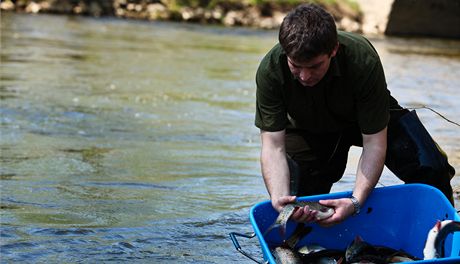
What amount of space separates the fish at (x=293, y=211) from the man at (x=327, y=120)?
0.10 feet

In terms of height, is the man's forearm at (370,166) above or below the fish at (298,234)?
above

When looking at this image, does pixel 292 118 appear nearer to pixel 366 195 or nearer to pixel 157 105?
pixel 366 195

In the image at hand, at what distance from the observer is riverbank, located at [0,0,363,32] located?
90.9 feet

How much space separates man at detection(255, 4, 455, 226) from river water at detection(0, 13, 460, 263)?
0.73 m

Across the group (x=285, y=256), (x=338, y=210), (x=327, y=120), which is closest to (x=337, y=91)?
(x=327, y=120)

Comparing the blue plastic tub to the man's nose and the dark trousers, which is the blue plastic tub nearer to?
the dark trousers

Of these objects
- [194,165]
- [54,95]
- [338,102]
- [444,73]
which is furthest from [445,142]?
[444,73]

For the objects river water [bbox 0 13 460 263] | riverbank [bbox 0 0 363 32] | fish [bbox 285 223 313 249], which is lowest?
riverbank [bbox 0 0 363 32]

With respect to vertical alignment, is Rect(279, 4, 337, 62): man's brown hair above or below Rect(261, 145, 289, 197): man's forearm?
above

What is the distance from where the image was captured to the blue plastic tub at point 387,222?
4160 millimetres

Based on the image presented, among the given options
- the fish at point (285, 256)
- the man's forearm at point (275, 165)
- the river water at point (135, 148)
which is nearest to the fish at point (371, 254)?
the fish at point (285, 256)

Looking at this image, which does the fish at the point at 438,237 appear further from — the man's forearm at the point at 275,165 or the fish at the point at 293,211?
the man's forearm at the point at 275,165

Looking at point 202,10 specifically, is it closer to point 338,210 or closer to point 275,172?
point 275,172

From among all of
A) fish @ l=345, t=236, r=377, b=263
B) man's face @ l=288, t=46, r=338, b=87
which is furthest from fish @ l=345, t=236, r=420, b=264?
man's face @ l=288, t=46, r=338, b=87
